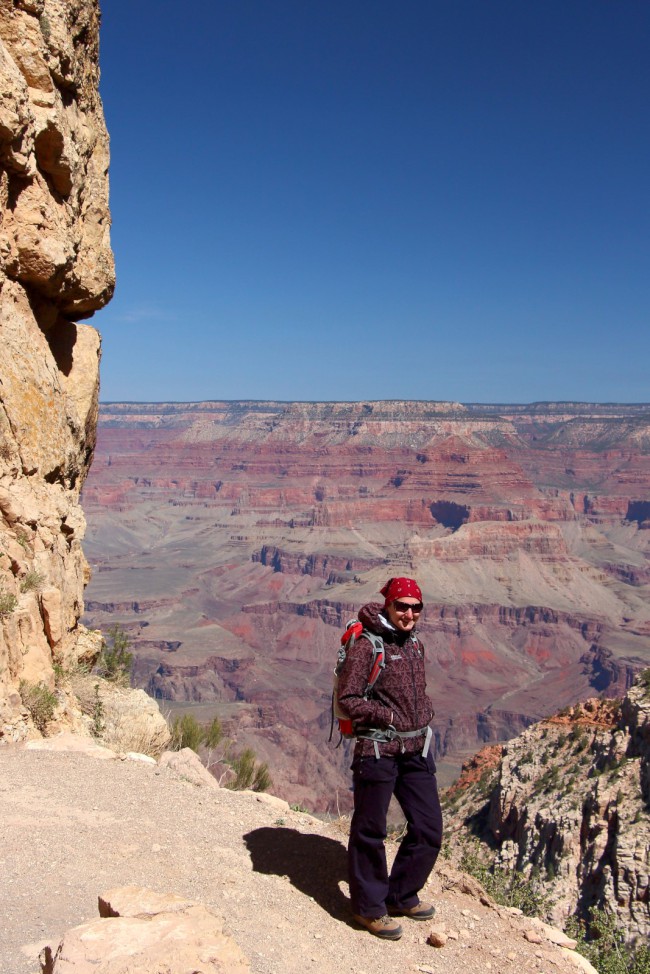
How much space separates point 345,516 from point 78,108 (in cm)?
14216

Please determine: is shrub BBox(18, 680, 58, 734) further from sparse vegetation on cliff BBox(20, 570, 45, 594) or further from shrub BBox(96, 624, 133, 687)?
shrub BBox(96, 624, 133, 687)

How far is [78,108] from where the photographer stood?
31.3 feet

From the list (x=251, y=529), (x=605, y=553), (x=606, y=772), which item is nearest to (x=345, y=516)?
(x=251, y=529)

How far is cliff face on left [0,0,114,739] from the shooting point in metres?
7.00

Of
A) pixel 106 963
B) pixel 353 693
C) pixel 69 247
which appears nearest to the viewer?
pixel 106 963

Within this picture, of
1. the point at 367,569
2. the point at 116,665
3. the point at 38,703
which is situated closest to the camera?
the point at 38,703

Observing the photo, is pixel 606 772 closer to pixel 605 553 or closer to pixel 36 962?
pixel 36 962

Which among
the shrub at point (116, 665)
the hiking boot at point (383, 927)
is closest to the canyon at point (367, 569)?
the shrub at point (116, 665)

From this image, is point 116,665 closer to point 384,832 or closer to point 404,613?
point 384,832

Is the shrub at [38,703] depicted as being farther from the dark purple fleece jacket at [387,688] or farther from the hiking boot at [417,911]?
the hiking boot at [417,911]

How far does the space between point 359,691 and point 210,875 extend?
4.47 ft

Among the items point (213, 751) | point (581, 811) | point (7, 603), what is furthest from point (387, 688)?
point (581, 811)

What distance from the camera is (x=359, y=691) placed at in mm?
4098

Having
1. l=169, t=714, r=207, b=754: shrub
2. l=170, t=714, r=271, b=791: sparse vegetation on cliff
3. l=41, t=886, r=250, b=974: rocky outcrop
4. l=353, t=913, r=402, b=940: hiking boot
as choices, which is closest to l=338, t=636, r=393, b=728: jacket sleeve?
l=353, t=913, r=402, b=940: hiking boot
